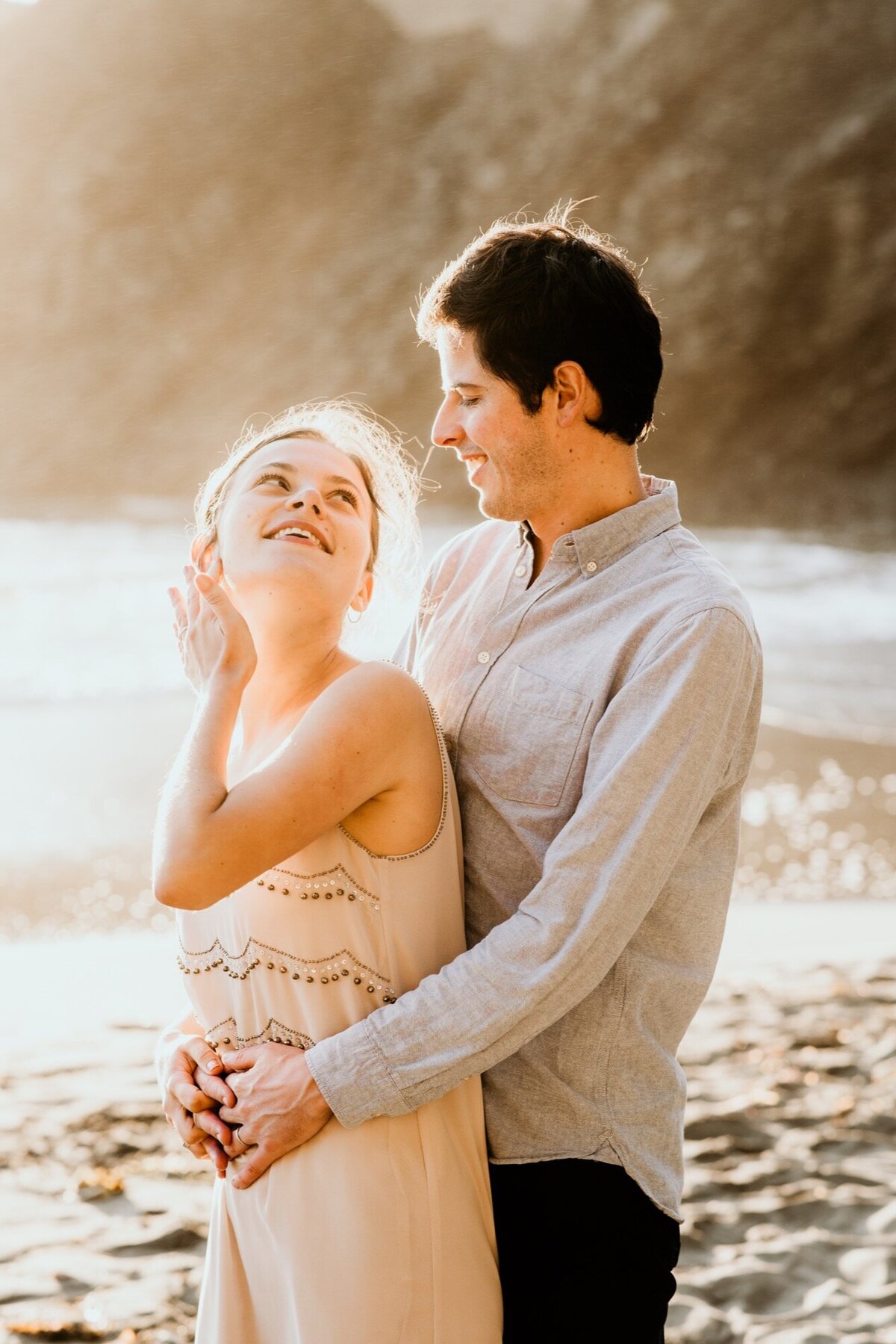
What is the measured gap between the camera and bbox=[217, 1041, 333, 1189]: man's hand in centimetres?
130

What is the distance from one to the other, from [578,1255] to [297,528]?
862 mm

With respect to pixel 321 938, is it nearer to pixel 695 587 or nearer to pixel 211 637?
pixel 211 637

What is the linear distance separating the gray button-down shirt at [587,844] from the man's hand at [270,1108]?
32 mm

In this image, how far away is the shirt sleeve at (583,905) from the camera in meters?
1.28

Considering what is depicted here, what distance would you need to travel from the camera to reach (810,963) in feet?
14.7

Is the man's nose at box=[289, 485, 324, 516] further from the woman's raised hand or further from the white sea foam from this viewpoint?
the white sea foam

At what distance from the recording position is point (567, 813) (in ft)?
4.69

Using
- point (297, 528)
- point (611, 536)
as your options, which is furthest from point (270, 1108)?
point (611, 536)

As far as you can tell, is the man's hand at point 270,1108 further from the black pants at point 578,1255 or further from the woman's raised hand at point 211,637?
the woman's raised hand at point 211,637

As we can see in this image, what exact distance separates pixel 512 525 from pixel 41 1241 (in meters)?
1.89

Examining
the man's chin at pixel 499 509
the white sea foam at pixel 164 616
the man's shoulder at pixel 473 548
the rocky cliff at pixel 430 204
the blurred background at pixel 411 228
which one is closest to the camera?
the man's chin at pixel 499 509

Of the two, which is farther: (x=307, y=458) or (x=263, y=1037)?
(x=307, y=458)

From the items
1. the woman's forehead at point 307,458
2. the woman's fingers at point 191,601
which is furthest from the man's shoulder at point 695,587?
the woman's fingers at point 191,601

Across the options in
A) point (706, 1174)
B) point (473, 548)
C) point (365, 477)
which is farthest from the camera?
point (706, 1174)
